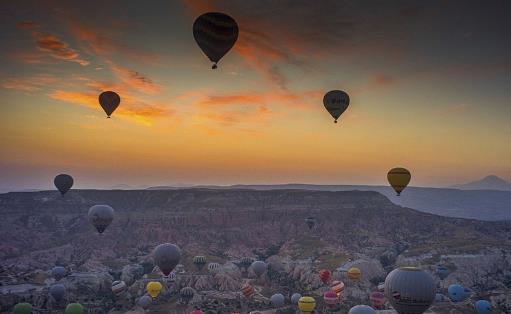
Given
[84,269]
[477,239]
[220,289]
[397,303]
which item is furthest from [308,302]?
[477,239]

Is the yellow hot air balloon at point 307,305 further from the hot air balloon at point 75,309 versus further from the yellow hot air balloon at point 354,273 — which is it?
the hot air balloon at point 75,309

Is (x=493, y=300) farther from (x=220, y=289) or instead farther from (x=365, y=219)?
(x=365, y=219)

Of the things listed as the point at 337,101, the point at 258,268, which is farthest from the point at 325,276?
the point at 337,101

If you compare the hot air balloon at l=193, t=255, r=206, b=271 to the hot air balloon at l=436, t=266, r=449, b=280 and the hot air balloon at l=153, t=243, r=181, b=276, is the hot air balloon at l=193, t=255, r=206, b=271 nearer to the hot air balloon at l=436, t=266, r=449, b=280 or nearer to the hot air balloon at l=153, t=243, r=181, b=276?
the hot air balloon at l=153, t=243, r=181, b=276

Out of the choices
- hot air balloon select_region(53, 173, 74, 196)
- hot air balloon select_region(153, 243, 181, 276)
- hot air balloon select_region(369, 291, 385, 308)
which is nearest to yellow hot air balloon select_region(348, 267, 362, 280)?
hot air balloon select_region(369, 291, 385, 308)

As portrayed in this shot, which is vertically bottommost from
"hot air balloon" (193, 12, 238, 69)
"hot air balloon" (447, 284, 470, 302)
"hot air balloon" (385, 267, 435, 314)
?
"hot air balloon" (447, 284, 470, 302)
